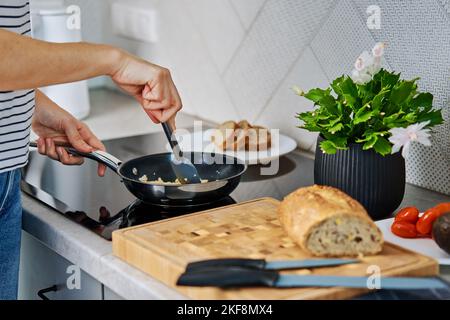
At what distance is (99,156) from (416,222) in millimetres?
621

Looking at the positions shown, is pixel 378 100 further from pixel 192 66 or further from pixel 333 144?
pixel 192 66

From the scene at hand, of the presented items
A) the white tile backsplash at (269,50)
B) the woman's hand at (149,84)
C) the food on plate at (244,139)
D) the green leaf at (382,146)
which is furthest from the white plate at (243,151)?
the green leaf at (382,146)

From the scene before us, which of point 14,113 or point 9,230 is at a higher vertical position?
point 14,113

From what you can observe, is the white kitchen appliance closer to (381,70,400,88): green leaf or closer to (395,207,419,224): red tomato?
(381,70,400,88): green leaf

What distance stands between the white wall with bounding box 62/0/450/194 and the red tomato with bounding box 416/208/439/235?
0.30 metres

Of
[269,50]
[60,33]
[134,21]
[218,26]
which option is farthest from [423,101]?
[134,21]

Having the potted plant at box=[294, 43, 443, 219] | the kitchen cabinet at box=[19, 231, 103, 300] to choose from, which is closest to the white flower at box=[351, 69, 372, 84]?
the potted plant at box=[294, 43, 443, 219]

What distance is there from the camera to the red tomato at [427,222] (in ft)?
3.91

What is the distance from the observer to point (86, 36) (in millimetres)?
2469

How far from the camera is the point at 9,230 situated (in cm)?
137

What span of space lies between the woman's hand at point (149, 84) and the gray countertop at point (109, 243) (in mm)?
221

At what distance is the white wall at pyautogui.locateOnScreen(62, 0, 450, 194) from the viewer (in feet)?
4.83

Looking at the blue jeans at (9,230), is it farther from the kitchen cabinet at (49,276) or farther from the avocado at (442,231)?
the avocado at (442,231)
